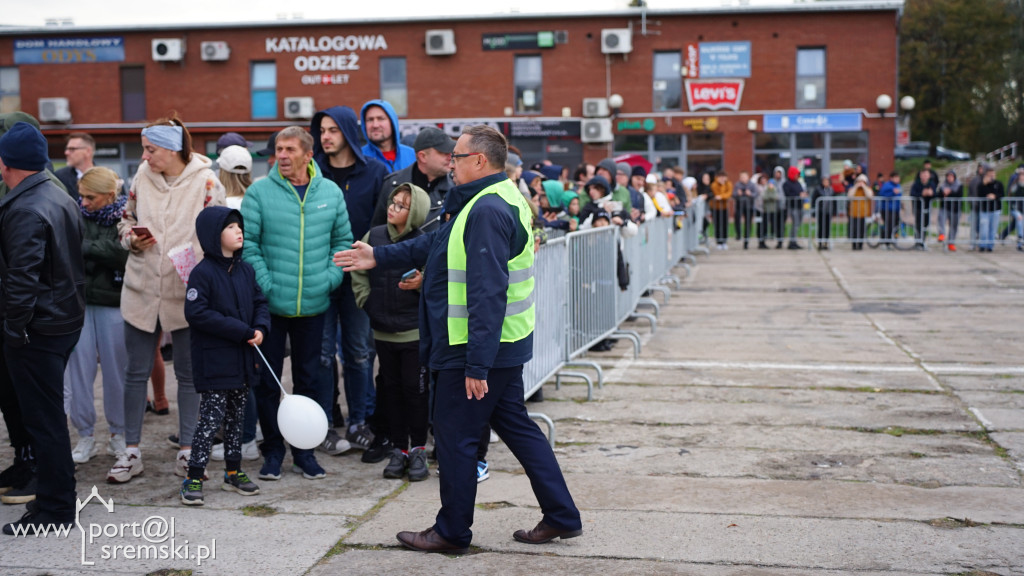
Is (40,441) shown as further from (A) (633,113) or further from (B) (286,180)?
(A) (633,113)

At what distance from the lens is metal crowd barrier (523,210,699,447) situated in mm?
7383

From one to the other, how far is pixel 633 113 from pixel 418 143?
1083 inches

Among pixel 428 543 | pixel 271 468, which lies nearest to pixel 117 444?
pixel 271 468

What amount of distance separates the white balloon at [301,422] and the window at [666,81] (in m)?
28.8

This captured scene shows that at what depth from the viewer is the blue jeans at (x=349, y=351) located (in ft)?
20.8

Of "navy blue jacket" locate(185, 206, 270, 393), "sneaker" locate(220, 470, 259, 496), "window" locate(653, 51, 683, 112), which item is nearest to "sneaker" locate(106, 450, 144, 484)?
"sneaker" locate(220, 470, 259, 496)

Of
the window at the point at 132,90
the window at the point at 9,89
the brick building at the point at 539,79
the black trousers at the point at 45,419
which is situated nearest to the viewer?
the black trousers at the point at 45,419

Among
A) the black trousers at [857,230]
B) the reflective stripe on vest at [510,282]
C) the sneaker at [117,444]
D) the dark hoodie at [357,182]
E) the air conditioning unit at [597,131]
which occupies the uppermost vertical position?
the air conditioning unit at [597,131]

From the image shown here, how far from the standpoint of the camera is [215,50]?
33.5 meters

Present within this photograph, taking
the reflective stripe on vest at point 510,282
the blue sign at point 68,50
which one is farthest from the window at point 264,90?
the reflective stripe on vest at point 510,282

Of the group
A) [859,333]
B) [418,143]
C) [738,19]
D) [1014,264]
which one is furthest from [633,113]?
[418,143]

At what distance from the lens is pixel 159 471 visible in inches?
240

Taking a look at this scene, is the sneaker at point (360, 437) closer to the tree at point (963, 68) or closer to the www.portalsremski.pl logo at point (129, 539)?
the www.portalsremski.pl logo at point (129, 539)

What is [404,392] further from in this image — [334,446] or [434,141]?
[434,141]
